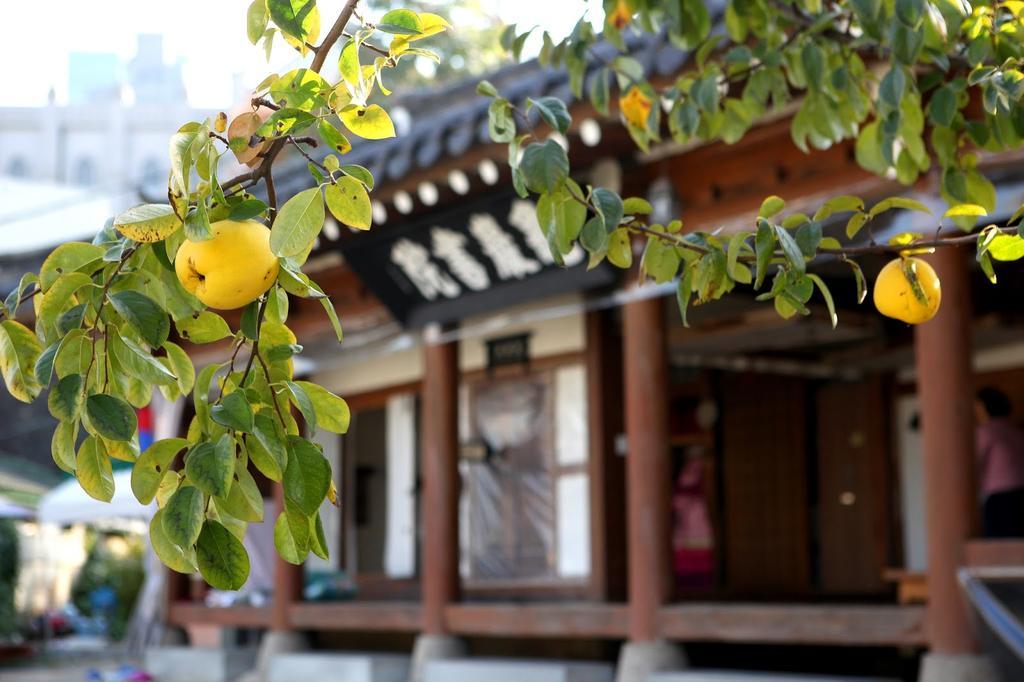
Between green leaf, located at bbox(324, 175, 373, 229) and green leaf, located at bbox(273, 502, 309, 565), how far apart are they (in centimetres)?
43

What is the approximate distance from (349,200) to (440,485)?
7.30 m

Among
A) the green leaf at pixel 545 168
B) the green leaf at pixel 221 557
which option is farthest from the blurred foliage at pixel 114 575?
the green leaf at pixel 221 557

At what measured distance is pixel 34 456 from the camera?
987 inches

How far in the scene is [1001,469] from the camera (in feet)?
26.5

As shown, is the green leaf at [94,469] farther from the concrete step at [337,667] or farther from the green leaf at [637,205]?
the concrete step at [337,667]

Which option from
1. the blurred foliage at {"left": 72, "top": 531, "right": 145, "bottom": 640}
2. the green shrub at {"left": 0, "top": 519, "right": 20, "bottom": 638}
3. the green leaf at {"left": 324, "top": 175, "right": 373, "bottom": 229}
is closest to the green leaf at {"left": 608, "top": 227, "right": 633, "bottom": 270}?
the green leaf at {"left": 324, "top": 175, "right": 373, "bottom": 229}

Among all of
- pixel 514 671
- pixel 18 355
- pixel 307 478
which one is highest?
pixel 18 355

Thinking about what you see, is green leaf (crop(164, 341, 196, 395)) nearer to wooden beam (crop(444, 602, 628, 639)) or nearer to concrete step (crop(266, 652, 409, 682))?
wooden beam (crop(444, 602, 628, 639))

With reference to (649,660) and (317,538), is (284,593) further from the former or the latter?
(317,538)

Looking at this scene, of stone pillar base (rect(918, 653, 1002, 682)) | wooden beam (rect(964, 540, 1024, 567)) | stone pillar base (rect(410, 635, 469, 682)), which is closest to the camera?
wooden beam (rect(964, 540, 1024, 567))

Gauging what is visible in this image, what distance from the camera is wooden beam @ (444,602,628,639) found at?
788 centimetres

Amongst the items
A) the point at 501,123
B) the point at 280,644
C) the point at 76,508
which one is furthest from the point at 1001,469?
the point at 76,508

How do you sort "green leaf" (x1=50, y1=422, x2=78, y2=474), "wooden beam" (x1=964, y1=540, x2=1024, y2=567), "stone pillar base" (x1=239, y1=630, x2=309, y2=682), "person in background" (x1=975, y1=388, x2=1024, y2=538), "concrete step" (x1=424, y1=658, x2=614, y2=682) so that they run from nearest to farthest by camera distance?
1. "green leaf" (x1=50, y1=422, x2=78, y2=474)
2. "wooden beam" (x1=964, y1=540, x2=1024, y2=567)
3. "person in background" (x1=975, y1=388, x2=1024, y2=538)
4. "concrete step" (x1=424, y1=658, x2=614, y2=682)
5. "stone pillar base" (x1=239, y1=630, x2=309, y2=682)

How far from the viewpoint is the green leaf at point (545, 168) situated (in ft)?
8.29
